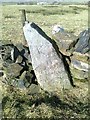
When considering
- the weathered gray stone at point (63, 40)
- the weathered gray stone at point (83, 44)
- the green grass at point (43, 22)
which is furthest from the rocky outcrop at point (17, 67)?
the green grass at point (43, 22)

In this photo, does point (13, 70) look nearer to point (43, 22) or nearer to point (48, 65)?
point (48, 65)

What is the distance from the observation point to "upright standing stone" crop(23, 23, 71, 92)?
1314 cm

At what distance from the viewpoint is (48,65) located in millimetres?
13320

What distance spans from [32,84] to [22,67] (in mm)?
889

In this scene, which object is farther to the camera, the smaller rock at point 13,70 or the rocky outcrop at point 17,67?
the smaller rock at point 13,70

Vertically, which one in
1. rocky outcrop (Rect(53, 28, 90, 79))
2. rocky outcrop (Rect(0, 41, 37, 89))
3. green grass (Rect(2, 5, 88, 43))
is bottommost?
green grass (Rect(2, 5, 88, 43))

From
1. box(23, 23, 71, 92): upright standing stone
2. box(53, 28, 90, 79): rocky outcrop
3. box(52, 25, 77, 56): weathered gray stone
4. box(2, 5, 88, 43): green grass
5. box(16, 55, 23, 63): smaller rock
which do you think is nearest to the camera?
box(53, 28, 90, 79): rocky outcrop

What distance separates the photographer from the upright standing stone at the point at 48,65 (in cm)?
1314

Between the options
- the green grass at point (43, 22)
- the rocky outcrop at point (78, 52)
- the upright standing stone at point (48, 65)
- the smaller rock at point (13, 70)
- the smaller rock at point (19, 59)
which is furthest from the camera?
the green grass at point (43, 22)

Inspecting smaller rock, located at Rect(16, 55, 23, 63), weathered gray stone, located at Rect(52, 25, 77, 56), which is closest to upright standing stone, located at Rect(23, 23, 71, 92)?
weathered gray stone, located at Rect(52, 25, 77, 56)

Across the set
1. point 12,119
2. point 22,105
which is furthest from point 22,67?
point 12,119

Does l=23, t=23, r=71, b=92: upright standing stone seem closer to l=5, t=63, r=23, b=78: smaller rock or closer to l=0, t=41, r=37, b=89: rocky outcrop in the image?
l=0, t=41, r=37, b=89: rocky outcrop

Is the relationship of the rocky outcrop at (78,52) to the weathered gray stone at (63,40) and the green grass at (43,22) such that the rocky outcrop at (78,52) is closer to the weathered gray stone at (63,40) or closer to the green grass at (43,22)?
the weathered gray stone at (63,40)

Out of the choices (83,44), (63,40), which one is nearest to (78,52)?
(83,44)
